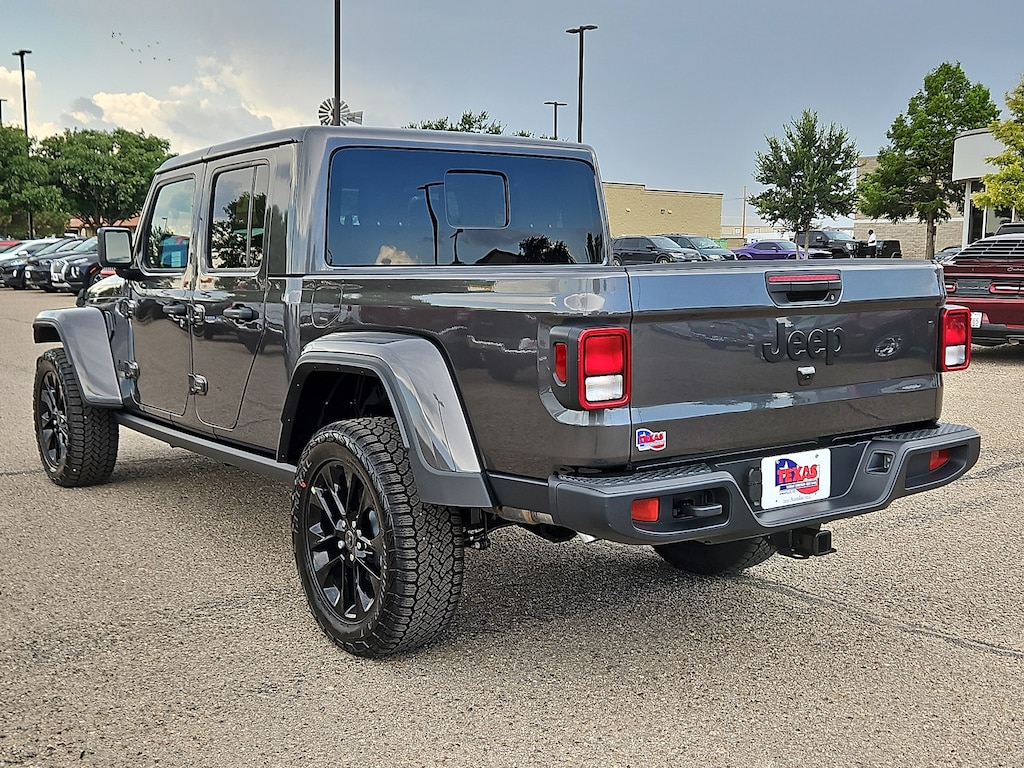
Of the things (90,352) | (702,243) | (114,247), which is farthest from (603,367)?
(702,243)

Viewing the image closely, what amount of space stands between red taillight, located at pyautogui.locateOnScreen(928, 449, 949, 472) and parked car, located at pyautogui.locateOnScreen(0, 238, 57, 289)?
30302 millimetres

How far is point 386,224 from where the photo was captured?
4547 millimetres

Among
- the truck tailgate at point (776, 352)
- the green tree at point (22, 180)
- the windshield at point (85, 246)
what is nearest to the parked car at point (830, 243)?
the windshield at point (85, 246)

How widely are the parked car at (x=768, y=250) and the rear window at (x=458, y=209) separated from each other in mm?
34227

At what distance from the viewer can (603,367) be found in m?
3.17

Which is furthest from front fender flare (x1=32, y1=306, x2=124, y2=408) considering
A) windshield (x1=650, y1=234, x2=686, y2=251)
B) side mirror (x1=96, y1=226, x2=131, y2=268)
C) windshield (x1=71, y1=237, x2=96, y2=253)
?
windshield (x1=650, y1=234, x2=686, y2=251)

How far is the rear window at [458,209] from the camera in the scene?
14.7 feet

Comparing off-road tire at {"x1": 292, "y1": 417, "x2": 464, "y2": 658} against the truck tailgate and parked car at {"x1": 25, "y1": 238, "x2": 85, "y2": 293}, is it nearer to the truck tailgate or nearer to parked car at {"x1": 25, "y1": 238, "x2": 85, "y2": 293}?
the truck tailgate

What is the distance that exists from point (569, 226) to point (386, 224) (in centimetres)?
98

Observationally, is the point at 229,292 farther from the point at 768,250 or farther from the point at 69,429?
the point at 768,250

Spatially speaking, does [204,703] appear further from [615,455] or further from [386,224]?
[386,224]

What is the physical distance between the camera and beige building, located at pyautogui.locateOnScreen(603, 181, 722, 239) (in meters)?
75.6

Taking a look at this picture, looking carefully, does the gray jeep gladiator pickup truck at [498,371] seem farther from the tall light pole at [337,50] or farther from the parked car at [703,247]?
the parked car at [703,247]

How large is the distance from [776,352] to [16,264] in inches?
1252
